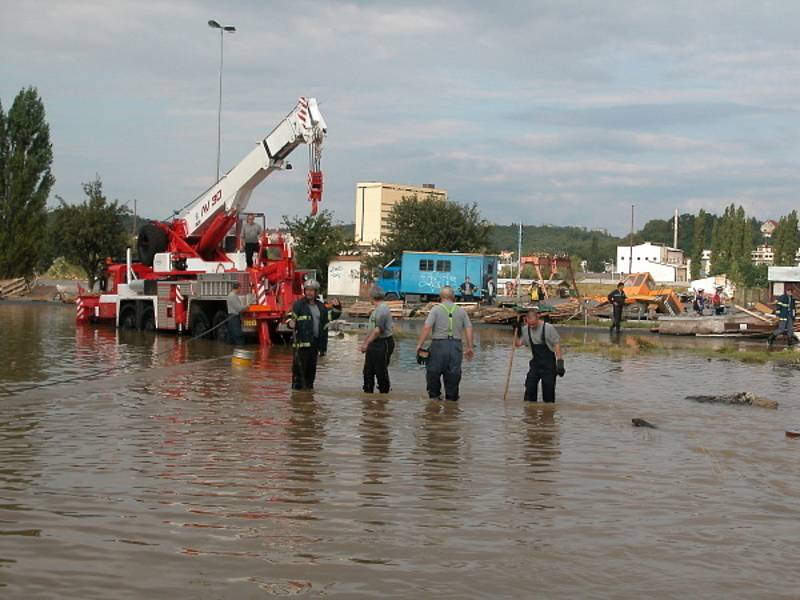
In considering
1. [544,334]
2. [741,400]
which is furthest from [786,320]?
[544,334]

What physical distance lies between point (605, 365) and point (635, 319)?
70.8ft

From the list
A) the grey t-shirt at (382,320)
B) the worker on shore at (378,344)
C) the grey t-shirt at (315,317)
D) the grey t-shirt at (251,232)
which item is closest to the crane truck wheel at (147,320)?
the grey t-shirt at (251,232)

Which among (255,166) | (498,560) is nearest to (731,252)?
(255,166)

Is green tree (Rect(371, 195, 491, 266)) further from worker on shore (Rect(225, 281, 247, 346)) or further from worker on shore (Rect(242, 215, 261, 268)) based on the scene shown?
worker on shore (Rect(225, 281, 247, 346))

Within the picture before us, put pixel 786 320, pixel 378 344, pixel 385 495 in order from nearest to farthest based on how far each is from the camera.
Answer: pixel 385 495
pixel 378 344
pixel 786 320

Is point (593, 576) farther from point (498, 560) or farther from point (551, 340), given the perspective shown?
point (551, 340)

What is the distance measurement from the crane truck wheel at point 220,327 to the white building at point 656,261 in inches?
4061

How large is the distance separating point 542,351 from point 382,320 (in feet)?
6.80

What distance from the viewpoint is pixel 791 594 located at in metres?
5.77

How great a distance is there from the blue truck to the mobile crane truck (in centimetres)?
2347

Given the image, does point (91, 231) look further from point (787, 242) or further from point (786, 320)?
point (787, 242)

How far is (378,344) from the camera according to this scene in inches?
551

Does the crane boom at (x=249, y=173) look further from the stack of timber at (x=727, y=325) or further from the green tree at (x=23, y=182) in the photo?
the green tree at (x=23, y=182)

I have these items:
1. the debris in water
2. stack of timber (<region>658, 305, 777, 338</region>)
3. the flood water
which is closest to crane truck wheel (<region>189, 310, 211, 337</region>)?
the flood water
